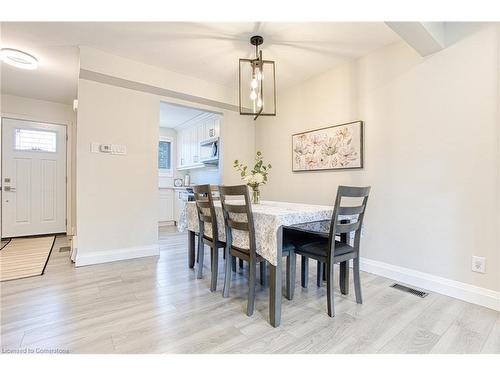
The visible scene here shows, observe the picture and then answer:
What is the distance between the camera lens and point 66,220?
4852 mm

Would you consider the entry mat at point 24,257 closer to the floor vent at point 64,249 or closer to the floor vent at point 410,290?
the floor vent at point 64,249

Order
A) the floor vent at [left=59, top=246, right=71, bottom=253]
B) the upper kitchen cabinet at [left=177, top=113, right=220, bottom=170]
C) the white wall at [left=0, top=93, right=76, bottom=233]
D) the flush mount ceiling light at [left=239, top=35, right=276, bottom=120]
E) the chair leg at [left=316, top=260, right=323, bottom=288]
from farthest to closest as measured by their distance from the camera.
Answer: the upper kitchen cabinet at [left=177, top=113, right=220, bottom=170] → the white wall at [left=0, top=93, right=76, bottom=233] → the floor vent at [left=59, top=246, right=71, bottom=253] → the chair leg at [left=316, top=260, right=323, bottom=288] → the flush mount ceiling light at [left=239, top=35, right=276, bottom=120]

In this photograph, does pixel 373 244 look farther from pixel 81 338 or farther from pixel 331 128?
pixel 81 338

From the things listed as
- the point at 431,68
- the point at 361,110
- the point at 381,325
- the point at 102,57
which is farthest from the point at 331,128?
the point at 102,57

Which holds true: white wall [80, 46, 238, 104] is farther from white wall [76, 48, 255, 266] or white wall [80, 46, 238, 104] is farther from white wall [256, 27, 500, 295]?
white wall [256, 27, 500, 295]

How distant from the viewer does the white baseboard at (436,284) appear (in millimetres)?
1932

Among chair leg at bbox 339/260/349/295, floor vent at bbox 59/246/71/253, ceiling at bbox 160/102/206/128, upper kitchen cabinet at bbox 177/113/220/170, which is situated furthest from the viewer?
upper kitchen cabinet at bbox 177/113/220/170

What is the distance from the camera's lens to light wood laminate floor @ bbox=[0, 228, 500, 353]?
144cm

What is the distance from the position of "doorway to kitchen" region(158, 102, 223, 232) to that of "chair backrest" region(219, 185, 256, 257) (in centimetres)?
271

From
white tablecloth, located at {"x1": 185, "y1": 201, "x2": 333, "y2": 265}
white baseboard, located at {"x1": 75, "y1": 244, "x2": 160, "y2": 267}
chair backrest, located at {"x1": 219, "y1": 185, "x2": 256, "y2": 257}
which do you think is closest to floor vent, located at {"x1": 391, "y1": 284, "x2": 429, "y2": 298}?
white tablecloth, located at {"x1": 185, "y1": 201, "x2": 333, "y2": 265}

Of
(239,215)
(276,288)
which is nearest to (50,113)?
(239,215)

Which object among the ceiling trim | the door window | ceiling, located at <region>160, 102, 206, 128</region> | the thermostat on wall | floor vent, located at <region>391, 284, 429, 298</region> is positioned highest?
ceiling, located at <region>160, 102, 206, 128</region>

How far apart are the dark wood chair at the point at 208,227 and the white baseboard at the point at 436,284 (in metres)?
1.67

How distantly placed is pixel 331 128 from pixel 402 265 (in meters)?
1.67
